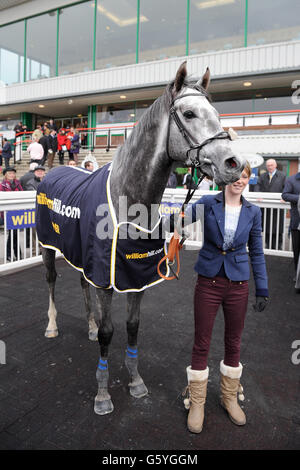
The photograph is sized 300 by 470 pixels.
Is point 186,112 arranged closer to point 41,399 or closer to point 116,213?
point 116,213

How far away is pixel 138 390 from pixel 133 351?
0.29 m

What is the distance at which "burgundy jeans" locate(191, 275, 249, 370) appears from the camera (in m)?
2.27

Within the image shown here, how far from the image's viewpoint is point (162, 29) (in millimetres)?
16406

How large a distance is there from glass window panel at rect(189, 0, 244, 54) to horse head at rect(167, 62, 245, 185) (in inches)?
615

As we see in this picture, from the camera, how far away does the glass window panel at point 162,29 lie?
A: 1598 centimetres

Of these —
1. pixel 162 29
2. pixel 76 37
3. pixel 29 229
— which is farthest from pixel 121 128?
pixel 29 229

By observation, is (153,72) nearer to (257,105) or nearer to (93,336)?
(257,105)

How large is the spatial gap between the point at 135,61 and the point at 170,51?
1.96 meters

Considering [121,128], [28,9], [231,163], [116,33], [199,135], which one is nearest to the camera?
[231,163]

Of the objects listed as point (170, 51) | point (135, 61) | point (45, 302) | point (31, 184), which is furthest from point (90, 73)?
point (45, 302)

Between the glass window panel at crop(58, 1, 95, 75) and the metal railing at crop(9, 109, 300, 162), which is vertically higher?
the glass window panel at crop(58, 1, 95, 75)

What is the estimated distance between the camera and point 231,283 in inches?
89.4

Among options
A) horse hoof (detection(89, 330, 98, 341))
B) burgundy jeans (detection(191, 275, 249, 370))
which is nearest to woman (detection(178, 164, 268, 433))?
burgundy jeans (detection(191, 275, 249, 370))

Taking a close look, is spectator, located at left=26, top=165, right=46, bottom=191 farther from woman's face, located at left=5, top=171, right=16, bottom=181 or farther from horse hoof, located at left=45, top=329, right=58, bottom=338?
Result: horse hoof, located at left=45, top=329, right=58, bottom=338
